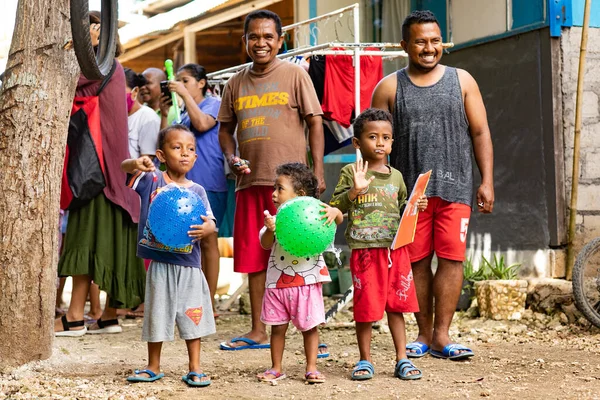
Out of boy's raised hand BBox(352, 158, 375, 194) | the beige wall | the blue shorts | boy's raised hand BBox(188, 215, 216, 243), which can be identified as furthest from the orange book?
the beige wall

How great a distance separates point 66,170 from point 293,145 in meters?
1.50

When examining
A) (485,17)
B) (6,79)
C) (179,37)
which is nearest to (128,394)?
(6,79)

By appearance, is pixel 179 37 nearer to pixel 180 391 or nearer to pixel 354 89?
pixel 354 89

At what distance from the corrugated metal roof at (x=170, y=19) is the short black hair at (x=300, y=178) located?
565cm

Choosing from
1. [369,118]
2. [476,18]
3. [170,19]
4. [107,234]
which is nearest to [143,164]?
[369,118]

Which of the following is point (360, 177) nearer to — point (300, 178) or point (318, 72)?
point (300, 178)

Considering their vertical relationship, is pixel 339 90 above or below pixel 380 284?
above

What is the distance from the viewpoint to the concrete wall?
21.9 feet

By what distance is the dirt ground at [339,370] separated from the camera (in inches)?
154

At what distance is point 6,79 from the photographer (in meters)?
4.41

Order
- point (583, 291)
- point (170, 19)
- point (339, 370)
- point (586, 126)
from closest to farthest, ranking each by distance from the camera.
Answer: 1. point (339, 370)
2. point (583, 291)
3. point (586, 126)
4. point (170, 19)

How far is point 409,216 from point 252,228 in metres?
1.23

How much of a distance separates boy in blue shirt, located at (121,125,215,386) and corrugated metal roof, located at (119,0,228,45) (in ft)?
18.5

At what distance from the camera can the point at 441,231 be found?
4859 millimetres
